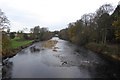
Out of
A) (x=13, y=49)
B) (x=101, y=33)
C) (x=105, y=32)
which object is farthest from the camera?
(x=101, y=33)

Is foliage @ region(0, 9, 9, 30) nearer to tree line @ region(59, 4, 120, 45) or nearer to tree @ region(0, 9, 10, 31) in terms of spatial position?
tree @ region(0, 9, 10, 31)

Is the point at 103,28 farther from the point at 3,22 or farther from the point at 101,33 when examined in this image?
the point at 3,22

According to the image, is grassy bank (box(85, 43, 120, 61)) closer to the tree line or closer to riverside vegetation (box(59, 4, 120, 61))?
riverside vegetation (box(59, 4, 120, 61))

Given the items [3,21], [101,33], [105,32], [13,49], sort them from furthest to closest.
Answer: [101,33], [105,32], [13,49], [3,21]

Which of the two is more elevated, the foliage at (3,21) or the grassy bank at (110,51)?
the foliage at (3,21)

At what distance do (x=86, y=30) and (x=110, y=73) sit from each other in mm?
34321

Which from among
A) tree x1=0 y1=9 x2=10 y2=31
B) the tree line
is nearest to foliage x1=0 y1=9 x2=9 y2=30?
tree x1=0 y1=9 x2=10 y2=31

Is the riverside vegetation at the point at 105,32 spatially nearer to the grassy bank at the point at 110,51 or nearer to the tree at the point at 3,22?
the grassy bank at the point at 110,51

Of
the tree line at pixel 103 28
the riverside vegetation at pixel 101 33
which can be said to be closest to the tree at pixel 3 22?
the riverside vegetation at pixel 101 33

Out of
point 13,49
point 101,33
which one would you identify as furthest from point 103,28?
point 13,49

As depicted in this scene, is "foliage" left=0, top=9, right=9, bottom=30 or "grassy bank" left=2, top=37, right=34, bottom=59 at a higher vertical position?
"foliage" left=0, top=9, right=9, bottom=30

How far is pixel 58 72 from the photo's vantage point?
73.4 feet

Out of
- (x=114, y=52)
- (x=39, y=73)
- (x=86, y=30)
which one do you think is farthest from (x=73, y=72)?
(x=86, y=30)

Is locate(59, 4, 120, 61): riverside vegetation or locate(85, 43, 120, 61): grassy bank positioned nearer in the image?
locate(85, 43, 120, 61): grassy bank
